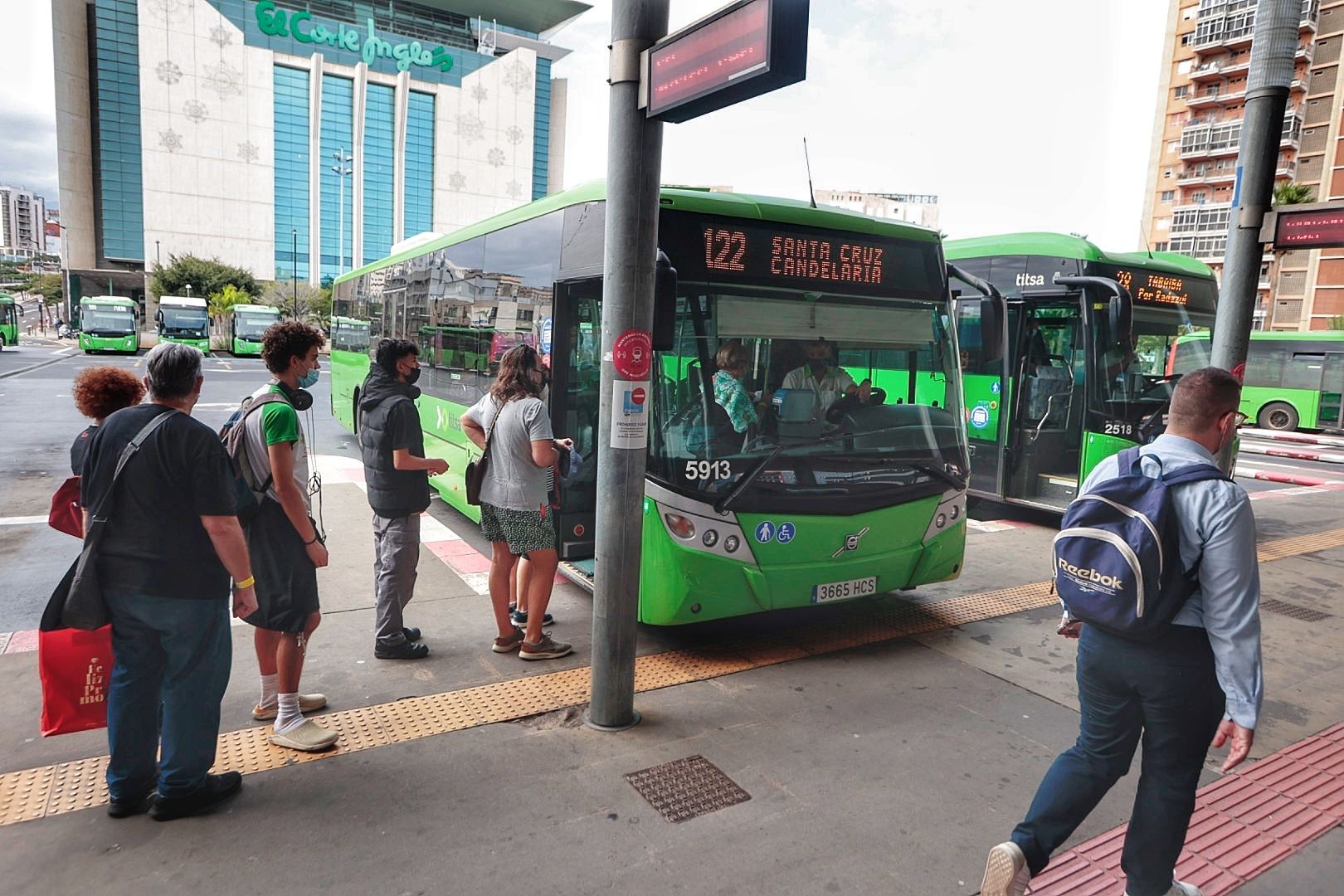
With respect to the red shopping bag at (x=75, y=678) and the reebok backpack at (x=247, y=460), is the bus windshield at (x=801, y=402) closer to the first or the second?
the reebok backpack at (x=247, y=460)

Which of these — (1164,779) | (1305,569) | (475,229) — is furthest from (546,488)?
(1305,569)

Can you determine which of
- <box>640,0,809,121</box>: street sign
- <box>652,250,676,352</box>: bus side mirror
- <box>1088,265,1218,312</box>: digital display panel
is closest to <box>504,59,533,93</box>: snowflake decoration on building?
<box>1088,265,1218,312</box>: digital display panel

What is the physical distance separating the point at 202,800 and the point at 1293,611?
25.3ft

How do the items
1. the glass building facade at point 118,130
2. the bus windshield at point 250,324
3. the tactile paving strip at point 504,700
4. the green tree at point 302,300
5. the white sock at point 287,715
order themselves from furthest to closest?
the glass building facade at point 118,130
the green tree at point 302,300
the bus windshield at point 250,324
the white sock at point 287,715
the tactile paving strip at point 504,700

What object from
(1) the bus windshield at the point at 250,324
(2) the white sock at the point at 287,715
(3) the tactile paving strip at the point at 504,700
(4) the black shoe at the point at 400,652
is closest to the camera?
(3) the tactile paving strip at the point at 504,700

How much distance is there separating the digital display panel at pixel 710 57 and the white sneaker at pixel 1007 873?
285 cm

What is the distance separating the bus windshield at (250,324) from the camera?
38.8 m

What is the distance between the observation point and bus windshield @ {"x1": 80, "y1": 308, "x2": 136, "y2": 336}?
115ft

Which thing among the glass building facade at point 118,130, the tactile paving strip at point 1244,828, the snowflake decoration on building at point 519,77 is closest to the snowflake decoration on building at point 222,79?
the glass building facade at point 118,130

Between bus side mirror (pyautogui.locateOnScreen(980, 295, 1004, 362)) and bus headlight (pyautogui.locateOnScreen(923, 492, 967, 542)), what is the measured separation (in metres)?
1.45

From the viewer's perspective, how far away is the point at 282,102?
235 feet

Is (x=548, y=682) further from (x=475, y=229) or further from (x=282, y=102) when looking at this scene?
(x=282, y=102)

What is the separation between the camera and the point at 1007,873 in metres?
2.76

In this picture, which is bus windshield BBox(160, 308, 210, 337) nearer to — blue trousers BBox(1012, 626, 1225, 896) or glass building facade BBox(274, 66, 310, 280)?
glass building facade BBox(274, 66, 310, 280)
